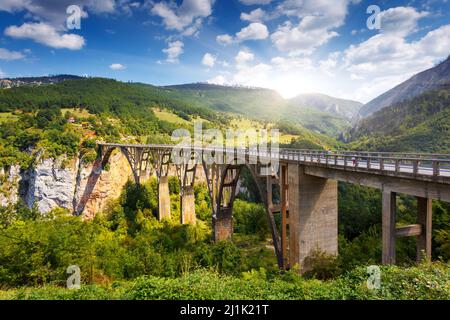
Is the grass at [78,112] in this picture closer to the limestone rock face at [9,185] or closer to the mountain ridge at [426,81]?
the limestone rock face at [9,185]

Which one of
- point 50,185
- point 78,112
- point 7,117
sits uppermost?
point 78,112

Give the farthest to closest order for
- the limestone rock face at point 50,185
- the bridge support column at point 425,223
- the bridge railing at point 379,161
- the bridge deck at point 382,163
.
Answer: the limestone rock face at point 50,185 → the bridge support column at point 425,223 → the bridge railing at point 379,161 → the bridge deck at point 382,163

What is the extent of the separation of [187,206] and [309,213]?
1017 inches

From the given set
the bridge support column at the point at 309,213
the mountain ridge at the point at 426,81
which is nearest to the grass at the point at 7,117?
the bridge support column at the point at 309,213

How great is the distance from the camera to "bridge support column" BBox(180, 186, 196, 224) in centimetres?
3928

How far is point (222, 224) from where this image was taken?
30.3 meters

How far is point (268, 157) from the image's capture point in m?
19.7

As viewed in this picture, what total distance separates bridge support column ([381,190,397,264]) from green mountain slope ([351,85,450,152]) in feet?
185

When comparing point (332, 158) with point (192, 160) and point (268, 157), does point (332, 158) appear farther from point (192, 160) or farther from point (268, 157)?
point (192, 160)

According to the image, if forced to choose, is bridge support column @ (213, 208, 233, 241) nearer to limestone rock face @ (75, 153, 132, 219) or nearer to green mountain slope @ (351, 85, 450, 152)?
limestone rock face @ (75, 153, 132, 219)

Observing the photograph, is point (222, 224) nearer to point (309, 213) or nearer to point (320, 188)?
point (309, 213)

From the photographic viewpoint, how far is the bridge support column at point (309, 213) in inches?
689

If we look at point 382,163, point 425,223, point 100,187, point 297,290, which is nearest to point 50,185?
point 100,187

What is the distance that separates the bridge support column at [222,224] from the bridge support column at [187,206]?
35.1 feet
